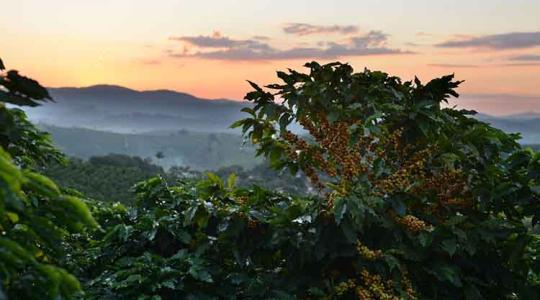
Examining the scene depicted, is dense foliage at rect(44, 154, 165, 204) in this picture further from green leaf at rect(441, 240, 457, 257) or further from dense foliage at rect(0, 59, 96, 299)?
dense foliage at rect(0, 59, 96, 299)

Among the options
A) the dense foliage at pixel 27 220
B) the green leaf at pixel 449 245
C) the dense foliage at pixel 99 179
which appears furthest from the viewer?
the dense foliage at pixel 99 179

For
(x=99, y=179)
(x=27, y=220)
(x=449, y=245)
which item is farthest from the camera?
(x=99, y=179)

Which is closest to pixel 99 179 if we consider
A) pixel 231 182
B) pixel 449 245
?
pixel 231 182

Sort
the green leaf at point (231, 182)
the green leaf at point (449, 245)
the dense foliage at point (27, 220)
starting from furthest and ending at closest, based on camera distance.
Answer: the green leaf at point (231, 182) < the green leaf at point (449, 245) < the dense foliage at point (27, 220)

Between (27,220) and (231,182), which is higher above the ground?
(27,220)

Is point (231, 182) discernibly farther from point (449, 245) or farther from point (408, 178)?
point (449, 245)

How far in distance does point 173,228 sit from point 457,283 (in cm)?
288

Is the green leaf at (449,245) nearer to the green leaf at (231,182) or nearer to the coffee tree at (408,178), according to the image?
the coffee tree at (408,178)

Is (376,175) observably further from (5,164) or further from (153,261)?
(5,164)

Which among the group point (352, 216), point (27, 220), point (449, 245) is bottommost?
point (449, 245)

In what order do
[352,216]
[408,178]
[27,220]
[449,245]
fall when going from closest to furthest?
[27,220]
[352,216]
[449,245]
[408,178]

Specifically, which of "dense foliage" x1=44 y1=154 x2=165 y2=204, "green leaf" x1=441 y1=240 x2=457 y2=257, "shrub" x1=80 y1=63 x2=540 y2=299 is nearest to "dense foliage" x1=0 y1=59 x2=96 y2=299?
"shrub" x1=80 y1=63 x2=540 y2=299

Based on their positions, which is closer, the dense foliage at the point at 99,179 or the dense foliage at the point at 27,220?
the dense foliage at the point at 27,220

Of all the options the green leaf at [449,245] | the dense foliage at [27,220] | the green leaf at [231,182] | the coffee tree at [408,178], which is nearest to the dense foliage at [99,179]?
the green leaf at [231,182]
